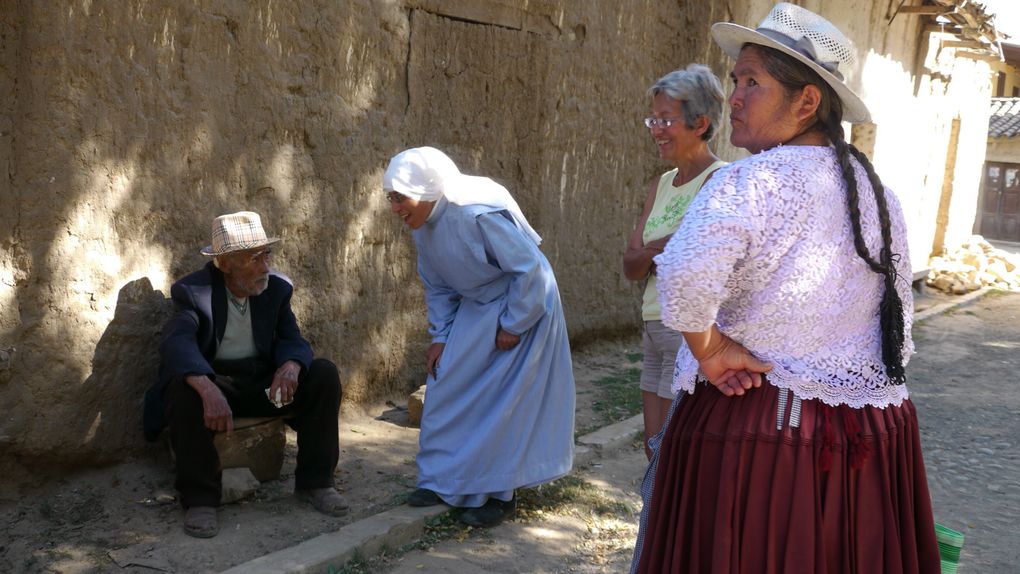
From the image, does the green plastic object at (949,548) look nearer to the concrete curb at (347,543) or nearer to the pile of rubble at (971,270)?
the concrete curb at (347,543)

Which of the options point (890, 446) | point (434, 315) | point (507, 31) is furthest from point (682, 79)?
point (507, 31)

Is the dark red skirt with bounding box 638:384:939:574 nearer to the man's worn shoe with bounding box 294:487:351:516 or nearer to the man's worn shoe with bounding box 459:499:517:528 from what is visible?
the man's worn shoe with bounding box 459:499:517:528

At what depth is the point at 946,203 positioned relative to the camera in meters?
15.5

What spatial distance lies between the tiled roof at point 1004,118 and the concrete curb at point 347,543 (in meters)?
23.1

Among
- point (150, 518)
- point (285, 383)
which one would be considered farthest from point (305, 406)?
point (150, 518)

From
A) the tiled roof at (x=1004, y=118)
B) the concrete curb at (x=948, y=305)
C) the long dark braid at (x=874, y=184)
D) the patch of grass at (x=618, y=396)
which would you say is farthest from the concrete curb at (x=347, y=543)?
the tiled roof at (x=1004, y=118)

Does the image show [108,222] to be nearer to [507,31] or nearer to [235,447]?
[235,447]

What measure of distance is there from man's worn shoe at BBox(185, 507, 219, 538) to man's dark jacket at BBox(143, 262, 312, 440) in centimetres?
39

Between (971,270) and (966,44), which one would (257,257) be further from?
(971,270)

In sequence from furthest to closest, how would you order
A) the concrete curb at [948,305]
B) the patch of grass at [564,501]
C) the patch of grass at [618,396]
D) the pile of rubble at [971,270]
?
the pile of rubble at [971,270], the concrete curb at [948,305], the patch of grass at [618,396], the patch of grass at [564,501]

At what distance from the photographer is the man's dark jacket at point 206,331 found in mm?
3801

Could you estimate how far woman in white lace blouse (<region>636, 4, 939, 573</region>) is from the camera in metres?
1.95

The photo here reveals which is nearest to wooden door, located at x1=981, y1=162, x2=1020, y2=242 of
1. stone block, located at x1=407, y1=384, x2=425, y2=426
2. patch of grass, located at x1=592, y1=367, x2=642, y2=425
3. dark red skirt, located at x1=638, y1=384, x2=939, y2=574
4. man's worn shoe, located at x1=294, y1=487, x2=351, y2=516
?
patch of grass, located at x1=592, y1=367, x2=642, y2=425

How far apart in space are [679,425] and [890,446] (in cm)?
46
